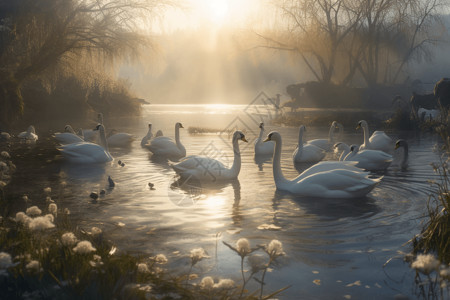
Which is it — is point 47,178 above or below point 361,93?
below

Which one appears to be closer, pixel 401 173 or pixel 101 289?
pixel 101 289

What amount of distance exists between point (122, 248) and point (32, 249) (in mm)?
1466

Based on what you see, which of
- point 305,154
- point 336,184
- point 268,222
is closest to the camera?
point 268,222

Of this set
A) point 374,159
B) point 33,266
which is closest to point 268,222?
point 33,266

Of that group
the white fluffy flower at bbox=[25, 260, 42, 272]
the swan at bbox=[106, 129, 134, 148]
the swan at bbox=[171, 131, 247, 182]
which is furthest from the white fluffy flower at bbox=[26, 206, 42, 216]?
the swan at bbox=[106, 129, 134, 148]

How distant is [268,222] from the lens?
6879 millimetres

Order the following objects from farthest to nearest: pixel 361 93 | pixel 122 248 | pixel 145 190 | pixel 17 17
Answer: pixel 361 93 → pixel 17 17 → pixel 145 190 → pixel 122 248

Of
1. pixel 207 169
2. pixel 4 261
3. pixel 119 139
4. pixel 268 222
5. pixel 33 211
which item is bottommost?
pixel 268 222

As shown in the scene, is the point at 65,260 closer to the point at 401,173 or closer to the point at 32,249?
the point at 32,249

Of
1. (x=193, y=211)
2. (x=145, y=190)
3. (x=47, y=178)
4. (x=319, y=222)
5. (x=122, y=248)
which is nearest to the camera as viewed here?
(x=122, y=248)

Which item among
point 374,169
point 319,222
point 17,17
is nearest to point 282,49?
point 17,17

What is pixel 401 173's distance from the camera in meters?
11.2

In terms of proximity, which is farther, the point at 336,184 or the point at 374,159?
the point at 374,159

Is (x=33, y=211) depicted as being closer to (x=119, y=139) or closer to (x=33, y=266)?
(x=33, y=266)
